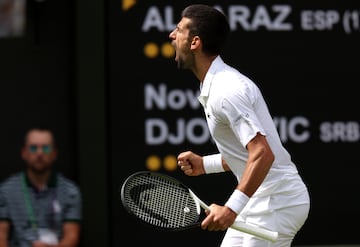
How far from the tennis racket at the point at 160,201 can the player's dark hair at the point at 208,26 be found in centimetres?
60

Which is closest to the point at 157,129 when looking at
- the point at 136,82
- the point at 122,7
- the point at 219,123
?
the point at 136,82

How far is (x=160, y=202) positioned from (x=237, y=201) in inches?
21.5

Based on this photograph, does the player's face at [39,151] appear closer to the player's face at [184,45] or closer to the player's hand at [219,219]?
the player's face at [184,45]

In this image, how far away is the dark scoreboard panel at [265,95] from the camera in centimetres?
772

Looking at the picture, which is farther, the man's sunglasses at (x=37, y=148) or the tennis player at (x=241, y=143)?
the man's sunglasses at (x=37, y=148)

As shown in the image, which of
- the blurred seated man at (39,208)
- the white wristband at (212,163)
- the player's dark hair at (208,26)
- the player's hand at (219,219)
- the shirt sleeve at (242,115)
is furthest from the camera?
the blurred seated man at (39,208)

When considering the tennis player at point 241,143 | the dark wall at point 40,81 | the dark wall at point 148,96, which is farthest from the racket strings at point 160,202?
the dark wall at point 40,81

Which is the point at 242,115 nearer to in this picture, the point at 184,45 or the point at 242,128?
the point at 242,128

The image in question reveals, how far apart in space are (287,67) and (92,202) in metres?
1.64

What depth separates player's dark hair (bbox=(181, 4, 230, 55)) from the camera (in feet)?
15.8

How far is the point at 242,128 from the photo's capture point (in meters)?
4.53

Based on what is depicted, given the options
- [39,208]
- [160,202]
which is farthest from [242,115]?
[39,208]

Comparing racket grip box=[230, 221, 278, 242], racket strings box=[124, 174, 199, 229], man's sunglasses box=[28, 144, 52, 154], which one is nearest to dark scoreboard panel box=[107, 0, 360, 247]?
man's sunglasses box=[28, 144, 52, 154]

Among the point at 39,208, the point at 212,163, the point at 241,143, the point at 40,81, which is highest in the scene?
the point at 40,81
